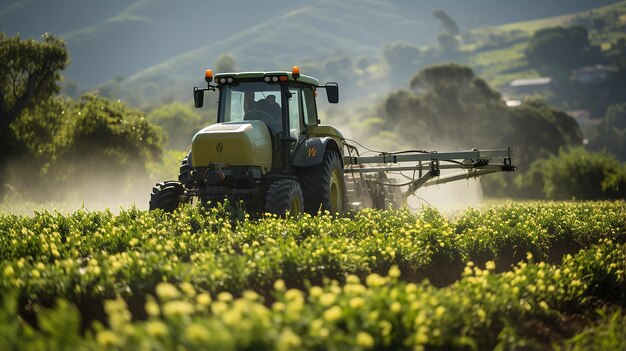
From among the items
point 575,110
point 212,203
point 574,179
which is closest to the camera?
point 212,203

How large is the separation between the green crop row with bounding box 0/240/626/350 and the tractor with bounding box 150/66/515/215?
5424 mm

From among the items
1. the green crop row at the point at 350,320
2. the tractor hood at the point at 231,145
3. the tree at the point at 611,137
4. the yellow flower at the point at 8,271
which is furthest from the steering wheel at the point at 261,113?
the tree at the point at 611,137

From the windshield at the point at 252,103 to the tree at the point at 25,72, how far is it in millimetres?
25299

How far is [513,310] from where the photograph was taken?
8.56 m

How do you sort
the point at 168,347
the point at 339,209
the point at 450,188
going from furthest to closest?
the point at 450,188, the point at 339,209, the point at 168,347

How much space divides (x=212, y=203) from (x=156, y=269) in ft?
19.1

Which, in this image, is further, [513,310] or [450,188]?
[450,188]

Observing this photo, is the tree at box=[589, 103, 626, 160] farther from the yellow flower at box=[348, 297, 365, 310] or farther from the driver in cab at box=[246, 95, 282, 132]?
the yellow flower at box=[348, 297, 365, 310]

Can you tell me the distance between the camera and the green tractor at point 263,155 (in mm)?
14953

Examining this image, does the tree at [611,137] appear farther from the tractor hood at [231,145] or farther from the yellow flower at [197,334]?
the yellow flower at [197,334]

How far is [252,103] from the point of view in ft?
53.5

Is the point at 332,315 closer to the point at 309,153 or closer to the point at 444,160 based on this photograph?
the point at 309,153

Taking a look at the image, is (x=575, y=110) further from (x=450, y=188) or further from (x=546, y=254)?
(x=546, y=254)

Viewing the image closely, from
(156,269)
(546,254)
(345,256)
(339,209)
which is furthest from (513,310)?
(339,209)
